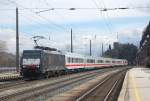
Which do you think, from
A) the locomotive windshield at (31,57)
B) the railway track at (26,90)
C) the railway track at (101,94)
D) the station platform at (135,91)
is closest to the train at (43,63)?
the locomotive windshield at (31,57)

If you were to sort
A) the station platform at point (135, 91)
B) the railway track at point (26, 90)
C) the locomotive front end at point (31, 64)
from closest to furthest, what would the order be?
the station platform at point (135, 91) → the railway track at point (26, 90) → the locomotive front end at point (31, 64)

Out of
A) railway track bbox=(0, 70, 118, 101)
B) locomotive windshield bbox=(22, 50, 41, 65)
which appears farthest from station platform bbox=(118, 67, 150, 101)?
locomotive windshield bbox=(22, 50, 41, 65)

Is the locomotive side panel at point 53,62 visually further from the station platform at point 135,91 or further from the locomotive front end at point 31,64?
the station platform at point 135,91

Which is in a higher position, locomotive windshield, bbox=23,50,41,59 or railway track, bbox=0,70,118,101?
locomotive windshield, bbox=23,50,41,59

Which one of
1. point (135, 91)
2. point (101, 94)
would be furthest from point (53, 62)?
point (101, 94)

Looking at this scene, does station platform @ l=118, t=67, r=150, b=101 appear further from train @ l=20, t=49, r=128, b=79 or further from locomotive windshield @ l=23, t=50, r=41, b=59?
locomotive windshield @ l=23, t=50, r=41, b=59

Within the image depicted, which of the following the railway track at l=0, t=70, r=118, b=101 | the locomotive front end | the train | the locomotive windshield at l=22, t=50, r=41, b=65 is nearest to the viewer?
the railway track at l=0, t=70, r=118, b=101

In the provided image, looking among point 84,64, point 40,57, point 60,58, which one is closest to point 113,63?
point 84,64

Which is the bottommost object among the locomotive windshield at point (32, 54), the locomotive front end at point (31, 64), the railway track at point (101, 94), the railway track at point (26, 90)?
the railway track at point (101, 94)

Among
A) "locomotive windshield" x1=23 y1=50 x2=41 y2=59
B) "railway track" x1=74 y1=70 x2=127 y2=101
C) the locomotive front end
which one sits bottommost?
"railway track" x1=74 y1=70 x2=127 y2=101

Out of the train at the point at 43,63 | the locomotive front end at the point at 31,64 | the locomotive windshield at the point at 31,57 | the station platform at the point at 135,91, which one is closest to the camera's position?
the station platform at the point at 135,91

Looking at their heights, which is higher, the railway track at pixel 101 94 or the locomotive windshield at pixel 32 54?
the locomotive windshield at pixel 32 54

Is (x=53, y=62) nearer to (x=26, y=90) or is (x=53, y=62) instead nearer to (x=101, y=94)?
(x=26, y=90)

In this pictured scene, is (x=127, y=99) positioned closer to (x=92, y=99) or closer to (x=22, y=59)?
(x=92, y=99)
